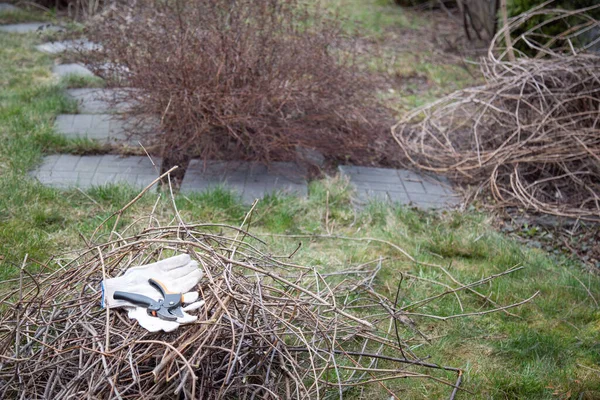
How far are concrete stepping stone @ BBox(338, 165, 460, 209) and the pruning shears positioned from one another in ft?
8.20

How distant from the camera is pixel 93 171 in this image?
4953 millimetres

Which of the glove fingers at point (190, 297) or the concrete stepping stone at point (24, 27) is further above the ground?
the glove fingers at point (190, 297)

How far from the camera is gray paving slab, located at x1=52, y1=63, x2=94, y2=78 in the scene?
7.03m

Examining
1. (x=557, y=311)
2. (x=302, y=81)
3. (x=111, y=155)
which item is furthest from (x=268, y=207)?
(x=557, y=311)

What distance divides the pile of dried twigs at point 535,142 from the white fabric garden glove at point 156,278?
A: 299 centimetres

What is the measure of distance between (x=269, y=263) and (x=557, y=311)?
167cm

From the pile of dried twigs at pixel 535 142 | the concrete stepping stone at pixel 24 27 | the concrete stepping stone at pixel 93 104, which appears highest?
the pile of dried twigs at pixel 535 142

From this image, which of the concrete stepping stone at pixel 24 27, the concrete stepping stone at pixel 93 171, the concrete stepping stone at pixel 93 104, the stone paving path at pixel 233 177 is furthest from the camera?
the concrete stepping stone at pixel 24 27

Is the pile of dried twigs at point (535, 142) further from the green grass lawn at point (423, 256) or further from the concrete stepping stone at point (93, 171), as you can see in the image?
the concrete stepping stone at point (93, 171)

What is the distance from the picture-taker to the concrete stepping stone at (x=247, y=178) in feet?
15.8

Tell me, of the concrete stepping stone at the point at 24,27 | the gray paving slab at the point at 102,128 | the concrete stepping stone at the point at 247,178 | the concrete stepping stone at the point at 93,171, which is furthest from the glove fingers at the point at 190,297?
the concrete stepping stone at the point at 24,27

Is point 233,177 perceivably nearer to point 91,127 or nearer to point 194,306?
point 91,127

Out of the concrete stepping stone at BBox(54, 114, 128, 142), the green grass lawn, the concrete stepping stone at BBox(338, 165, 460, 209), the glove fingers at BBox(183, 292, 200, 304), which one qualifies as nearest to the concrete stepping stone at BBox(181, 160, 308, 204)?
the green grass lawn

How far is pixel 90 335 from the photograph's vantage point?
8.36ft
